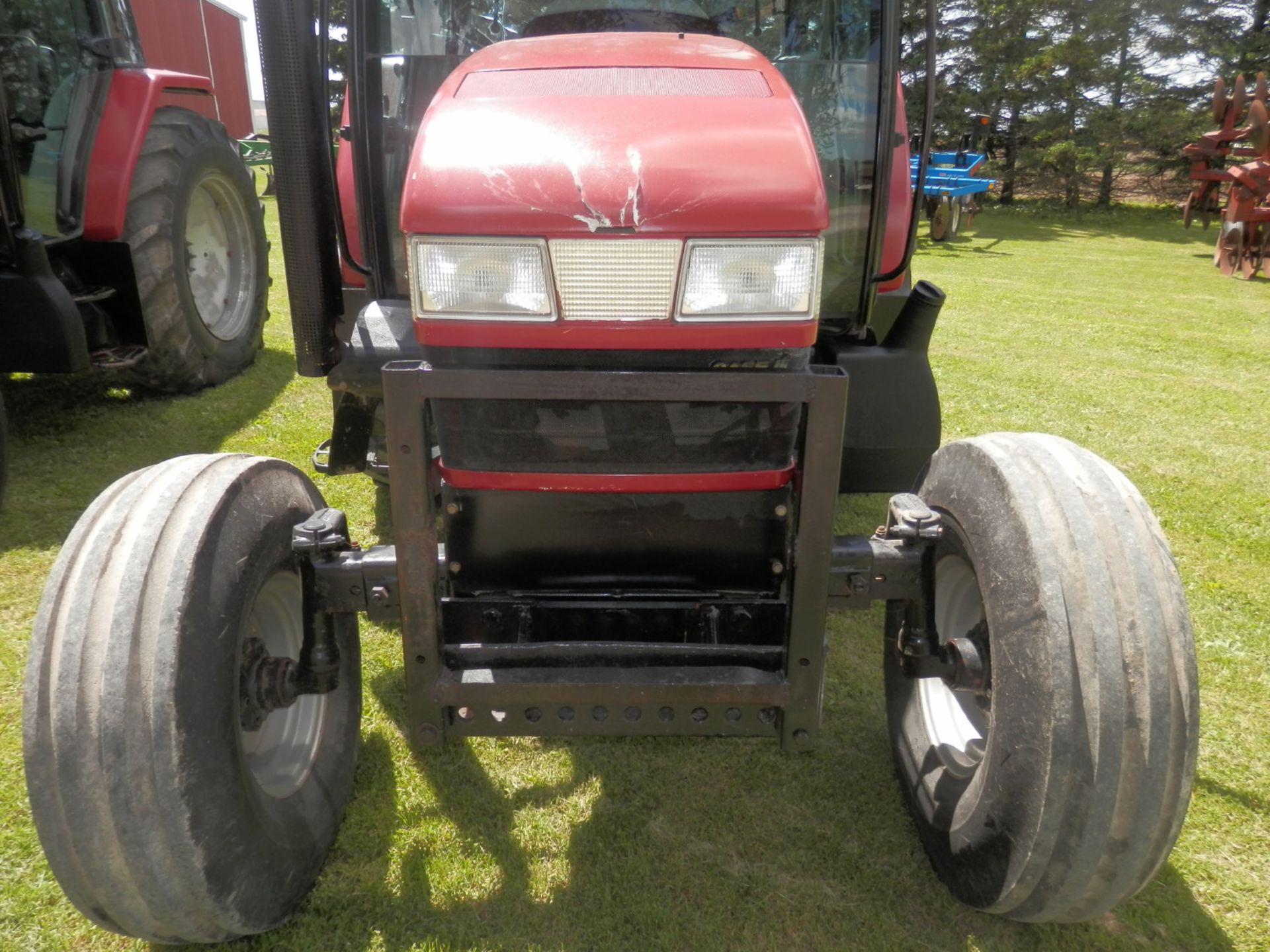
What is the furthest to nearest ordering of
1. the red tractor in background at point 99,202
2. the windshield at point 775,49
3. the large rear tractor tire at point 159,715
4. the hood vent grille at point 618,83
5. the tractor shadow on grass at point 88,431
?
the red tractor in background at point 99,202
the tractor shadow on grass at point 88,431
the windshield at point 775,49
the hood vent grille at point 618,83
the large rear tractor tire at point 159,715

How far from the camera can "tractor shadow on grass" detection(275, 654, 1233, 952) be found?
6.01 ft

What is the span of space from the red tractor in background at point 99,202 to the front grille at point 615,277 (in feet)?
8.52

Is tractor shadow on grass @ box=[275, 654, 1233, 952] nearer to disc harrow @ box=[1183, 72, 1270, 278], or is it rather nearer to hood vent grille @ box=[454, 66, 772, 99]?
hood vent grille @ box=[454, 66, 772, 99]

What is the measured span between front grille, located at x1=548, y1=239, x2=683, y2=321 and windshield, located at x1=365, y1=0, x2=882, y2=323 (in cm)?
117

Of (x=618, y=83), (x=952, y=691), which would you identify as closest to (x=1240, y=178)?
(x=952, y=691)

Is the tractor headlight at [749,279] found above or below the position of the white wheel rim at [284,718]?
above

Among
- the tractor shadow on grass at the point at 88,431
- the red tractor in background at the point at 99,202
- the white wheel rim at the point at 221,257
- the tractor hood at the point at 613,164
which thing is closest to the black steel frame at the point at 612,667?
the tractor hood at the point at 613,164

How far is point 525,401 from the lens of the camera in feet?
5.51

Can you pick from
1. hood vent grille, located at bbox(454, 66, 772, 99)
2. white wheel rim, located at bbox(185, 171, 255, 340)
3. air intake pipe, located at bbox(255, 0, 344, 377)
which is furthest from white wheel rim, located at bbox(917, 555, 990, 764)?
white wheel rim, located at bbox(185, 171, 255, 340)

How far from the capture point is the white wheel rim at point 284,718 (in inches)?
73.5

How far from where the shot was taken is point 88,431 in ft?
13.8

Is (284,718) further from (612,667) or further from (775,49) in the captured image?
(775,49)

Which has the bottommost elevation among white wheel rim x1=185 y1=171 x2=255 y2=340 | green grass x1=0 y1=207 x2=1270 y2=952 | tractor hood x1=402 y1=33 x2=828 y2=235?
green grass x1=0 y1=207 x2=1270 y2=952

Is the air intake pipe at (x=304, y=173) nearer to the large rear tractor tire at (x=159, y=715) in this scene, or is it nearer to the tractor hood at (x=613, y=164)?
the tractor hood at (x=613, y=164)
